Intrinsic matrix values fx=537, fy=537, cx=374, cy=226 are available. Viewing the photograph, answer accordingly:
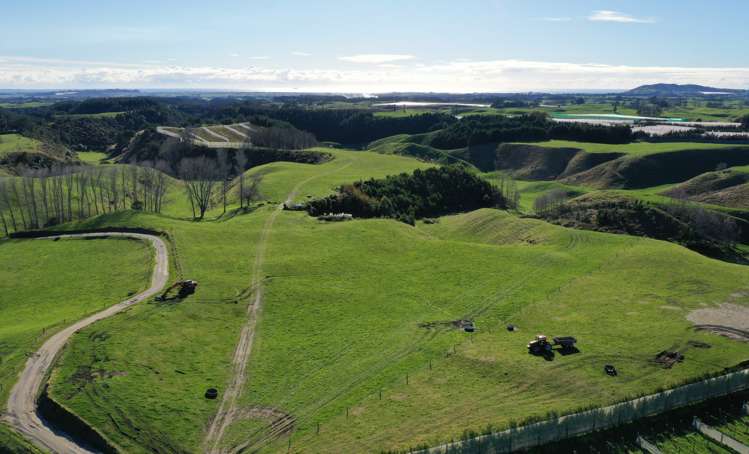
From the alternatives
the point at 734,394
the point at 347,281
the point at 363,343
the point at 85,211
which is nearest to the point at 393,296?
the point at 347,281

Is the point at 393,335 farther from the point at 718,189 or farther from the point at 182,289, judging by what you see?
the point at 718,189

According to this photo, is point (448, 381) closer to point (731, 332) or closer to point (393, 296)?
point (393, 296)

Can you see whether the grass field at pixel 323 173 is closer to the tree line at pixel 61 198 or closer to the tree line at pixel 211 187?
the tree line at pixel 211 187

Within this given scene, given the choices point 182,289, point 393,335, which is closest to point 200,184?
point 182,289

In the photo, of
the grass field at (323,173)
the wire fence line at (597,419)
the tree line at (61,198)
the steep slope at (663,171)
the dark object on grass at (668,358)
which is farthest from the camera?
the steep slope at (663,171)

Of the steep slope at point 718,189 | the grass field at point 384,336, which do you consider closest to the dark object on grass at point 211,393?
the grass field at point 384,336

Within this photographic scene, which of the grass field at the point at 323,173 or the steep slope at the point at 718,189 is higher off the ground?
the grass field at the point at 323,173

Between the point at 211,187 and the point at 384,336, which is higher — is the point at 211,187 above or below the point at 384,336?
below
